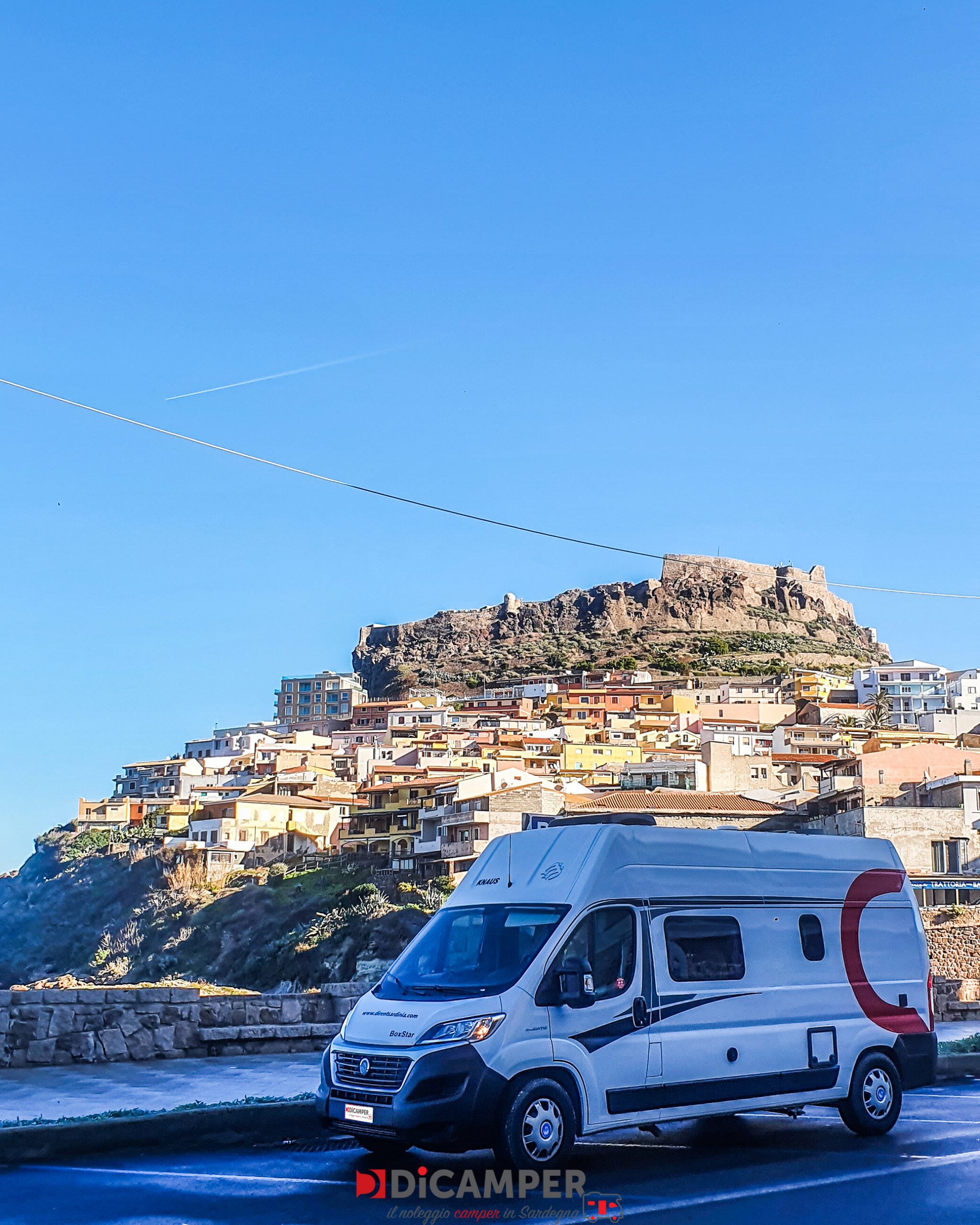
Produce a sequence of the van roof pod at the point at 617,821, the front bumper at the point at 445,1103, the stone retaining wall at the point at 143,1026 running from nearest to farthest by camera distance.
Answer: the front bumper at the point at 445,1103
the van roof pod at the point at 617,821
the stone retaining wall at the point at 143,1026

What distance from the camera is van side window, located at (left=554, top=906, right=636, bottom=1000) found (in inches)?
322

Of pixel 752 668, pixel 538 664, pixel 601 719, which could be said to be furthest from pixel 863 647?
pixel 601 719

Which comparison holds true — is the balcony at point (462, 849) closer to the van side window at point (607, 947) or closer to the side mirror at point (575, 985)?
the van side window at point (607, 947)

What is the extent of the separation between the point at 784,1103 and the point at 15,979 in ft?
257

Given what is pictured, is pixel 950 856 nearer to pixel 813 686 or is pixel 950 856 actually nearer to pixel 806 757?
pixel 806 757

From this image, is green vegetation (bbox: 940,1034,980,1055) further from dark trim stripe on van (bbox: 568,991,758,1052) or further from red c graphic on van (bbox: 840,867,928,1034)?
dark trim stripe on van (bbox: 568,991,758,1052)

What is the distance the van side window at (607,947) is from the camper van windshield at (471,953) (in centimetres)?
18

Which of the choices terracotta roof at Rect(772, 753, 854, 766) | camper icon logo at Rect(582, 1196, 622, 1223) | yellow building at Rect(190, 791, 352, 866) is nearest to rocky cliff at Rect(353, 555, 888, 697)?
terracotta roof at Rect(772, 753, 854, 766)

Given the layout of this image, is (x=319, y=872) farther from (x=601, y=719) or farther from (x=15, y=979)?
(x=601, y=719)

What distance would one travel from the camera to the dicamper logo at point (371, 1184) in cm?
731

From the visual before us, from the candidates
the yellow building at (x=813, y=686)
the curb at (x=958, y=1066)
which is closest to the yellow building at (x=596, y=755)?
the yellow building at (x=813, y=686)

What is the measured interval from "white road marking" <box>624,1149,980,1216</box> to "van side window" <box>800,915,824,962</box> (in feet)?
5.09

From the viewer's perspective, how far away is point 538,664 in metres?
170

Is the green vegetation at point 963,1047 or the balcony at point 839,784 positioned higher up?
the balcony at point 839,784
